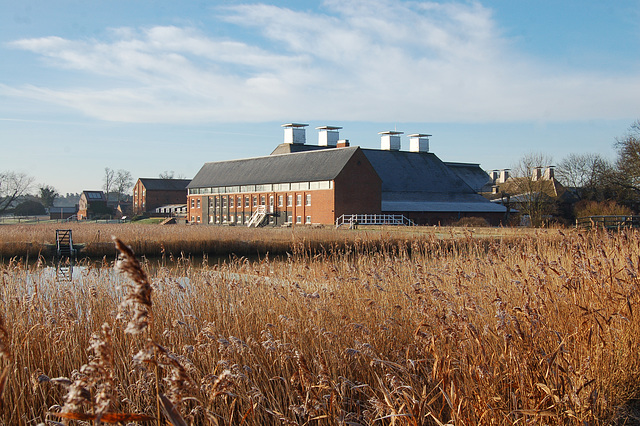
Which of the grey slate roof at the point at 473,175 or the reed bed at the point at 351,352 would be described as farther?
the grey slate roof at the point at 473,175

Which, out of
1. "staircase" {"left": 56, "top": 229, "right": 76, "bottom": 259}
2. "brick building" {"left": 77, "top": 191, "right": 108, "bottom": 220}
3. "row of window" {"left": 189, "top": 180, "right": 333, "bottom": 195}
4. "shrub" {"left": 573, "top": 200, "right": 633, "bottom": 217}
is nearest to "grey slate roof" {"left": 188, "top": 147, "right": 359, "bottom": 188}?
"row of window" {"left": 189, "top": 180, "right": 333, "bottom": 195}

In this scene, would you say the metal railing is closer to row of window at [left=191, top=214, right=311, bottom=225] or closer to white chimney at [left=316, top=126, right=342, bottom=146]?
row of window at [left=191, top=214, right=311, bottom=225]

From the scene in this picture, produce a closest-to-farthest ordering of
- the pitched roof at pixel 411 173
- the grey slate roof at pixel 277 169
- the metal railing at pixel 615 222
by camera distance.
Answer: the metal railing at pixel 615 222
the grey slate roof at pixel 277 169
the pitched roof at pixel 411 173

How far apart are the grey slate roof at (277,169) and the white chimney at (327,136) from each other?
9.90 metres

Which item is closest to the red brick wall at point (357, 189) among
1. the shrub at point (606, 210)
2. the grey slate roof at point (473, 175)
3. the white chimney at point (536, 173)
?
the white chimney at point (536, 173)

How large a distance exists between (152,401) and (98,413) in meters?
3.19

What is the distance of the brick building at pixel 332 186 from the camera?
161 feet

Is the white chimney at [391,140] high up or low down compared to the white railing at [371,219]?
up

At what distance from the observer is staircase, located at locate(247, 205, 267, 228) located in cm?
5426

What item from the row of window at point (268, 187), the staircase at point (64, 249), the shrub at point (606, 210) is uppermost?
the row of window at point (268, 187)

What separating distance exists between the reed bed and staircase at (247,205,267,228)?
4595 centimetres

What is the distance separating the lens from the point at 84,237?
28016mm

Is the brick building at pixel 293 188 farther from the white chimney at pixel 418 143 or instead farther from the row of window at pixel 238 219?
the white chimney at pixel 418 143

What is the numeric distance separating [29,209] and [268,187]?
2666 inches
